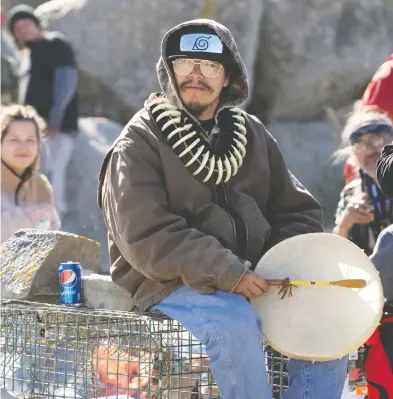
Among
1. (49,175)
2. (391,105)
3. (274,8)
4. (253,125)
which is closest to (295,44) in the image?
(274,8)

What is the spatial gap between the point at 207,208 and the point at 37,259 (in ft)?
3.15

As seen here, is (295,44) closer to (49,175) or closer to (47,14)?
(47,14)

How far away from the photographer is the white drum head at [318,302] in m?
3.61

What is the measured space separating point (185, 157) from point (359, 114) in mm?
1924

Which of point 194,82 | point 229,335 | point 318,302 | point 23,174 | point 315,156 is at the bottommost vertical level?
point 229,335

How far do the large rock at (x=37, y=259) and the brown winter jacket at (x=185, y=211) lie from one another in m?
0.53

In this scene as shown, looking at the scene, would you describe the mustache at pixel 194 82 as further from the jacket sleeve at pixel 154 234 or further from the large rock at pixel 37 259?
the large rock at pixel 37 259

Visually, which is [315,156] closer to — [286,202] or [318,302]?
[286,202]

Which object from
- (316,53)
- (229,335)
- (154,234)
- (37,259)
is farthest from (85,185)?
(229,335)

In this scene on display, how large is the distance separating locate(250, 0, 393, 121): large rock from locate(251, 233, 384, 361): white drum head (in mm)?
7043

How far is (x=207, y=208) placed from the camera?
3.81 m

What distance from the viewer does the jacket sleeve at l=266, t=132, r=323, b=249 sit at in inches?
161

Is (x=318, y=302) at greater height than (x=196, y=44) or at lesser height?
lesser

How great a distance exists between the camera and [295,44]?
10625 millimetres
